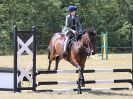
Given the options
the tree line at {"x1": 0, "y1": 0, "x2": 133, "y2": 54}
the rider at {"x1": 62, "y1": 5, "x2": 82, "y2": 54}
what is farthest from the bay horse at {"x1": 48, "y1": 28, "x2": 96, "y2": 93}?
the tree line at {"x1": 0, "y1": 0, "x2": 133, "y2": 54}

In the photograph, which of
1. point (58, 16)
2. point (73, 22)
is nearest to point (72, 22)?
point (73, 22)

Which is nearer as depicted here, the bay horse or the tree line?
the bay horse

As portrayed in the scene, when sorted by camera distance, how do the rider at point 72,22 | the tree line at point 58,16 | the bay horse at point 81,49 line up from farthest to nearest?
the tree line at point 58,16
the rider at point 72,22
the bay horse at point 81,49

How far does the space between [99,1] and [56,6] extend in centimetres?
572

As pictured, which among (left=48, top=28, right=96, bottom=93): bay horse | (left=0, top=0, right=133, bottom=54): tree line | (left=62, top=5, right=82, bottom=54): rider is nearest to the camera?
(left=48, top=28, right=96, bottom=93): bay horse

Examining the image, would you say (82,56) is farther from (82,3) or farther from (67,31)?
(82,3)

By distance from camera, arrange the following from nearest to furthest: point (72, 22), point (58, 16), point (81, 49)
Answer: point (81, 49)
point (72, 22)
point (58, 16)

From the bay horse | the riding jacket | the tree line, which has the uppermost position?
the tree line

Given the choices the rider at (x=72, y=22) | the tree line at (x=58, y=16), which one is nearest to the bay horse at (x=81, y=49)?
the rider at (x=72, y=22)

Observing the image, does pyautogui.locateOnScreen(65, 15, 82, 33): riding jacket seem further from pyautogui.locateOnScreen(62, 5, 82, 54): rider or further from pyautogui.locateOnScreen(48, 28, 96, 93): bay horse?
pyautogui.locateOnScreen(48, 28, 96, 93): bay horse

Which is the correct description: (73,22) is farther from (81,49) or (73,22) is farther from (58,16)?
(58,16)

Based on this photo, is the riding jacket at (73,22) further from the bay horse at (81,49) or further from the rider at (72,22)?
A: the bay horse at (81,49)

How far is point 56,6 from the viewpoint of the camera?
137 feet

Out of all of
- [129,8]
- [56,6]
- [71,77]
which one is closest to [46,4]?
[56,6]
